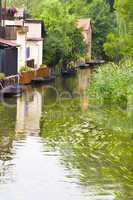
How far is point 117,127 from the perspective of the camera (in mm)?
29406

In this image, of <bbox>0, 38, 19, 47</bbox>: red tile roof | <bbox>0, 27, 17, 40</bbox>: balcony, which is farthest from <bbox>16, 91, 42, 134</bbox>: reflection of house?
<bbox>0, 27, 17, 40</bbox>: balcony

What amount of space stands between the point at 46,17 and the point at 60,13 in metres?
2.76

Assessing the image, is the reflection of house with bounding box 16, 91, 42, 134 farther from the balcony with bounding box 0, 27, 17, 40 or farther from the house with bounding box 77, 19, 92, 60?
the house with bounding box 77, 19, 92, 60

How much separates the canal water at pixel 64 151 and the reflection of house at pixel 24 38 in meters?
14.7

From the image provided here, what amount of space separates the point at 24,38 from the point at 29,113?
71.5 ft

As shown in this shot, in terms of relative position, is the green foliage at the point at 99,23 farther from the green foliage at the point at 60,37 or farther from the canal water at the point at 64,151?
the canal water at the point at 64,151

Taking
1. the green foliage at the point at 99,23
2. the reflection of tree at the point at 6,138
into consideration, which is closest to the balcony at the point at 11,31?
the reflection of tree at the point at 6,138

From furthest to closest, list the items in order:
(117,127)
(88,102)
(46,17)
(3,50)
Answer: (46,17) → (3,50) → (88,102) → (117,127)

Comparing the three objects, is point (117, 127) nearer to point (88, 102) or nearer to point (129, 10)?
point (129, 10)

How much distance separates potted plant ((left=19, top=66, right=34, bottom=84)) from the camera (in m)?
49.5


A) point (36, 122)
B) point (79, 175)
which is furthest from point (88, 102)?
point (79, 175)

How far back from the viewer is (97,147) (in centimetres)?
2472

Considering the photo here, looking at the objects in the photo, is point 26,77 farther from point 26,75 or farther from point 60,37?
point 60,37

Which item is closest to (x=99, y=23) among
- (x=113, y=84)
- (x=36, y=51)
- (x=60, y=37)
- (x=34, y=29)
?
(x=60, y=37)
